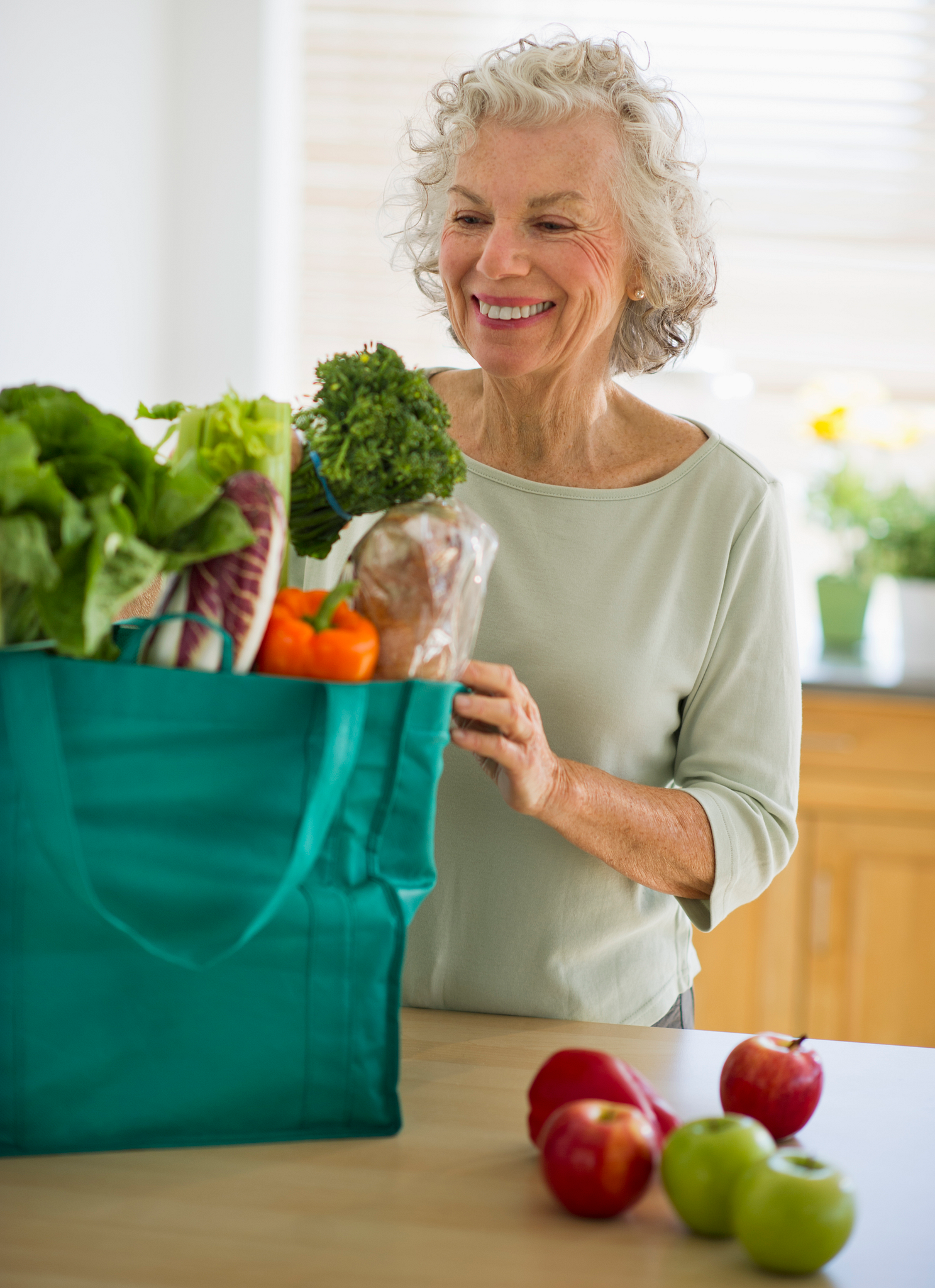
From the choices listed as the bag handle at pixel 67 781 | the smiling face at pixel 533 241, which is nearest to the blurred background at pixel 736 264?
the smiling face at pixel 533 241

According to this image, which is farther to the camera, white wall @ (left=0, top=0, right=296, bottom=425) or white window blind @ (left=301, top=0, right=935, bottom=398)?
white window blind @ (left=301, top=0, right=935, bottom=398)

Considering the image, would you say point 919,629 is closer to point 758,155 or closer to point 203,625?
point 758,155


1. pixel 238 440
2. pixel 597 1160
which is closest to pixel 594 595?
pixel 238 440

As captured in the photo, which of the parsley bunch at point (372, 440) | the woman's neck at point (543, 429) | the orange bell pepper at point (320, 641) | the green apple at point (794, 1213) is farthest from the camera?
the woman's neck at point (543, 429)

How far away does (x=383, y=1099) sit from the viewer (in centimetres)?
81

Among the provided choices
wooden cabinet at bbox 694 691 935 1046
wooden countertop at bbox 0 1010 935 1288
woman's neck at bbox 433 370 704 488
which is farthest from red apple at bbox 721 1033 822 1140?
wooden cabinet at bbox 694 691 935 1046

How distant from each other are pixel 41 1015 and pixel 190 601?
0.91 ft

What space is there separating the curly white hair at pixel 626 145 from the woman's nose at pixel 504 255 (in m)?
0.11

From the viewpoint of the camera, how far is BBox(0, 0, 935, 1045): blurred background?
2365 millimetres

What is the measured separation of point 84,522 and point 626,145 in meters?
0.76

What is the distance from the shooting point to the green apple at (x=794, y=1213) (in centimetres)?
65

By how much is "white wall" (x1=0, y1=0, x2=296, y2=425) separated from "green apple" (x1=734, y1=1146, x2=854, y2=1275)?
1832mm

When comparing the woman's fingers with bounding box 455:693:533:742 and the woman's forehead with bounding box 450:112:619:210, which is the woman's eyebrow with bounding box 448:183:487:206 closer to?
the woman's forehead with bounding box 450:112:619:210

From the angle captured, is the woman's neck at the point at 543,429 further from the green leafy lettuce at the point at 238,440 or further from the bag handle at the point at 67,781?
the bag handle at the point at 67,781
